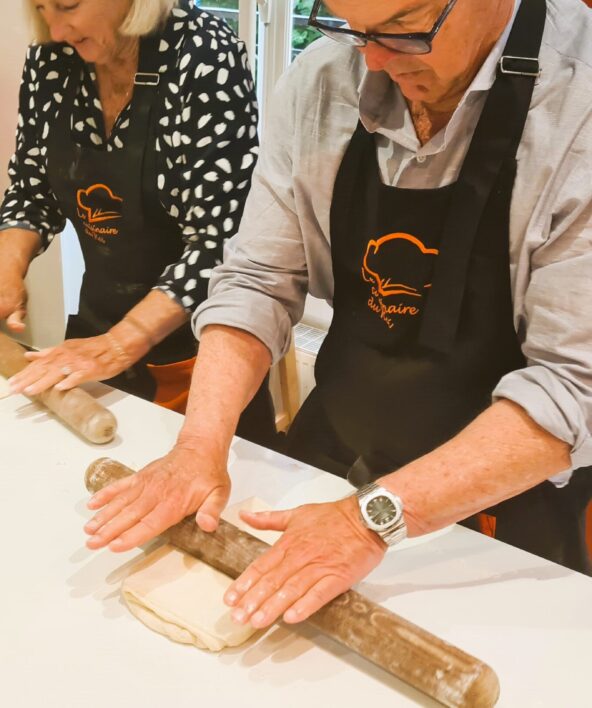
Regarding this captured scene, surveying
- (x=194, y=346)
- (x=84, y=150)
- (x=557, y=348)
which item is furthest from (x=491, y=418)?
(x=84, y=150)

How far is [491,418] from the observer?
94 centimetres

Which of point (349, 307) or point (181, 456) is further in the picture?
point (349, 307)

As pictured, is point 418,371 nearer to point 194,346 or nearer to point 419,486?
point 419,486

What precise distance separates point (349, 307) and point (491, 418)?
0.41 meters

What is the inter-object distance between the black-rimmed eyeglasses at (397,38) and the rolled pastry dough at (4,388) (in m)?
0.92

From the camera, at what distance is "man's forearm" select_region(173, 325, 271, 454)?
111 cm

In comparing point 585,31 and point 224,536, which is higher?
point 585,31

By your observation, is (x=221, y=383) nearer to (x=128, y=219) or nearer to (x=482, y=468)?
(x=482, y=468)

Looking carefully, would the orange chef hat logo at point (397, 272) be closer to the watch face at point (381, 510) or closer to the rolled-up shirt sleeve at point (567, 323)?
the rolled-up shirt sleeve at point (567, 323)

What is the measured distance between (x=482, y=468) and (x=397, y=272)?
1.22ft

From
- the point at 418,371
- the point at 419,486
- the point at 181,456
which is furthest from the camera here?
the point at 418,371

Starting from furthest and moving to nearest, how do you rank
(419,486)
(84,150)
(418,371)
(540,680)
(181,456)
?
(84,150) < (418,371) < (181,456) < (419,486) < (540,680)

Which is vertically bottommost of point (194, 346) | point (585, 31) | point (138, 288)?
point (194, 346)

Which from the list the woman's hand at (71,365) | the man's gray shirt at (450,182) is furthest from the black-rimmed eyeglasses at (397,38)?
the woman's hand at (71,365)
